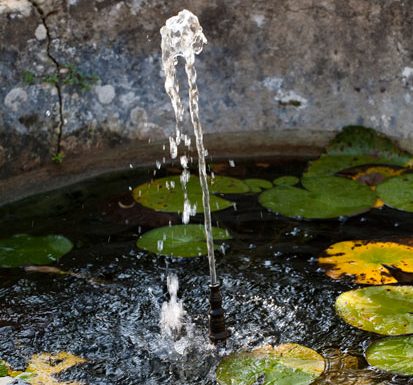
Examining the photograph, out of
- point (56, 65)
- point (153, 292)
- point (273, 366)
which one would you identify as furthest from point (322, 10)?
point (273, 366)

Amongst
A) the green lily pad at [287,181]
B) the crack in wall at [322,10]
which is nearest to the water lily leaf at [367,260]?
the green lily pad at [287,181]

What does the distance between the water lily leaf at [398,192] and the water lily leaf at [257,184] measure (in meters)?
0.39

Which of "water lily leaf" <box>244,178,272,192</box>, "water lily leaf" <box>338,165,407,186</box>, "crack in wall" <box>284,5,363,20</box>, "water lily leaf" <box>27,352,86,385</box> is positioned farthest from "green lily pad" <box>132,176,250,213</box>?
"water lily leaf" <box>27,352,86,385</box>

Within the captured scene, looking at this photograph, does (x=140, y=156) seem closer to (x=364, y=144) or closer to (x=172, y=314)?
(x=364, y=144)

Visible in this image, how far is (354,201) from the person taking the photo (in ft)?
9.50

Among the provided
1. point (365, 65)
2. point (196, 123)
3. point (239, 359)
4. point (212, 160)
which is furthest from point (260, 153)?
point (239, 359)

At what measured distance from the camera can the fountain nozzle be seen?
7.02ft

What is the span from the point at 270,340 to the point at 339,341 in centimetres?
17

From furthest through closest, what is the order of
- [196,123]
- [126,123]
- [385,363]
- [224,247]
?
1. [126,123]
2. [224,247]
3. [196,123]
4. [385,363]

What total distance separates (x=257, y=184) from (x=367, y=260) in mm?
667

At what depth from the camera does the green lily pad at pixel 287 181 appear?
306 cm

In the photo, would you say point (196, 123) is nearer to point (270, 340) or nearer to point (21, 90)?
point (270, 340)

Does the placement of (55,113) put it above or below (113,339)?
above

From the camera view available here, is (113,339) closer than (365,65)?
Yes
